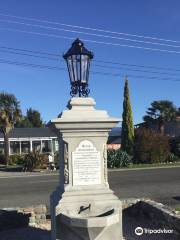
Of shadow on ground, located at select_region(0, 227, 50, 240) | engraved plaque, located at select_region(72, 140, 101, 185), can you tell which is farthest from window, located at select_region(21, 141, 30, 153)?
engraved plaque, located at select_region(72, 140, 101, 185)

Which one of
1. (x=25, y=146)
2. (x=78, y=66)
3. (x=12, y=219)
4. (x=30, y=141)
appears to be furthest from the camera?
(x=25, y=146)

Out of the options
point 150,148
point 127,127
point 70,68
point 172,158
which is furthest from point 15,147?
point 70,68

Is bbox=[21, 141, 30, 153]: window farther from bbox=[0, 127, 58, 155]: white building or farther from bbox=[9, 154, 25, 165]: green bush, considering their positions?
bbox=[9, 154, 25, 165]: green bush

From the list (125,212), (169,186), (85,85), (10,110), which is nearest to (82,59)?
(85,85)

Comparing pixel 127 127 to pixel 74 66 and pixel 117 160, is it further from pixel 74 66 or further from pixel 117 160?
pixel 74 66

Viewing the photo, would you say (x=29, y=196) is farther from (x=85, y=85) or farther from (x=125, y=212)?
(x=85, y=85)

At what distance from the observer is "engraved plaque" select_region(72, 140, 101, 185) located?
23.0ft

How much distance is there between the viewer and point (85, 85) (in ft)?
24.5

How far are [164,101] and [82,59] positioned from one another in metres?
43.0

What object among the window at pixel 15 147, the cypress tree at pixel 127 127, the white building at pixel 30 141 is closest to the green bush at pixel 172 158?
the cypress tree at pixel 127 127

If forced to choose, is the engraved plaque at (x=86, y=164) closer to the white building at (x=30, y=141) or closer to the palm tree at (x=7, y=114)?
the palm tree at (x=7, y=114)

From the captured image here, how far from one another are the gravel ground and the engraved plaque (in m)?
1.42

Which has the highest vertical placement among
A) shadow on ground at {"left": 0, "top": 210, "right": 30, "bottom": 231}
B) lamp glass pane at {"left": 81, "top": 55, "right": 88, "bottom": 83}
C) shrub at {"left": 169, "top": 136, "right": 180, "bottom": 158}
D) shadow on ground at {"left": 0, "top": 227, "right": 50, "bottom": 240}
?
lamp glass pane at {"left": 81, "top": 55, "right": 88, "bottom": 83}

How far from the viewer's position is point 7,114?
119 feet
